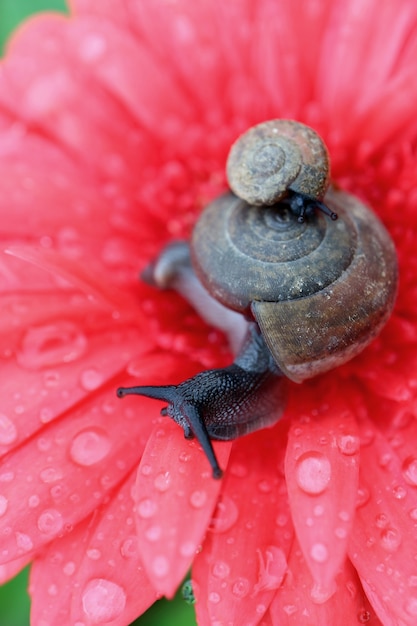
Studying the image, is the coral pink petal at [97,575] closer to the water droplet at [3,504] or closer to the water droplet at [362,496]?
the water droplet at [3,504]

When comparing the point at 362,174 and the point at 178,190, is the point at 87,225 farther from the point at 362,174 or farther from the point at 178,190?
the point at 362,174

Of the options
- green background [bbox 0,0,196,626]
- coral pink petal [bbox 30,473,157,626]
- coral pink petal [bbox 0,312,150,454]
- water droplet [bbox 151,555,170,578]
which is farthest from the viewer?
green background [bbox 0,0,196,626]

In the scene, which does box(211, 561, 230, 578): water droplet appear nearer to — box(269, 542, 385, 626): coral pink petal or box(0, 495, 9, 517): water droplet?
box(269, 542, 385, 626): coral pink petal

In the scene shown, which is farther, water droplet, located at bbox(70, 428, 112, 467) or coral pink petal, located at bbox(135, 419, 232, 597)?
water droplet, located at bbox(70, 428, 112, 467)

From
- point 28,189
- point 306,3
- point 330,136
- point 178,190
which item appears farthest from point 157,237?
point 306,3

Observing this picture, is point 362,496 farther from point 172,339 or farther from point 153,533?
point 172,339

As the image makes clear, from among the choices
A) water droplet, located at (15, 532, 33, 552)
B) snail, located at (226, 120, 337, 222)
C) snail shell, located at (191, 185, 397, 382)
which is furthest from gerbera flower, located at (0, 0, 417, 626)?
snail, located at (226, 120, 337, 222)

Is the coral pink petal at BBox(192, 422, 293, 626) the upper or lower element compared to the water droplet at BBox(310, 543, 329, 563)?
lower
